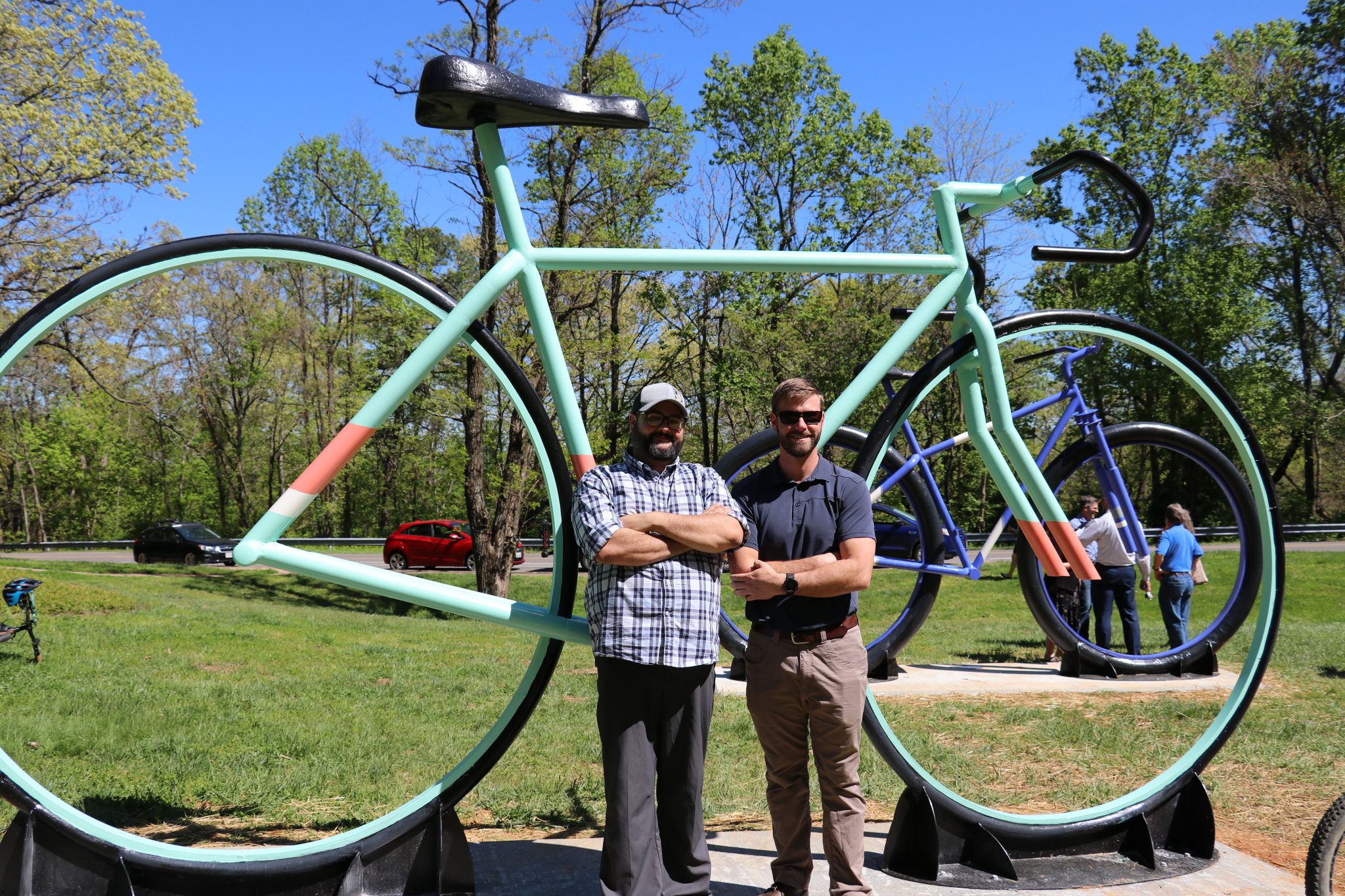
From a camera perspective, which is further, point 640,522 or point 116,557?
point 116,557

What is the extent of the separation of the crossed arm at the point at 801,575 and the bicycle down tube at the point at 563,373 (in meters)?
0.53

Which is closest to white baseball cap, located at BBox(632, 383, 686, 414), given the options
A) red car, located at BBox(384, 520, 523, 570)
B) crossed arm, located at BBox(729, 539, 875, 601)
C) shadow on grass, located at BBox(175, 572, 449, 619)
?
crossed arm, located at BBox(729, 539, 875, 601)

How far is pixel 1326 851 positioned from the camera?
2.80 meters

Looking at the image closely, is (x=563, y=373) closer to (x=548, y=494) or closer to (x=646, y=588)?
(x=548, y=494)

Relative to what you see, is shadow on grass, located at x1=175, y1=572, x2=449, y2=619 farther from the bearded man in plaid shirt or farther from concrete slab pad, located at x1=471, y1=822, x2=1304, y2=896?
the bearded man in plaid shirt

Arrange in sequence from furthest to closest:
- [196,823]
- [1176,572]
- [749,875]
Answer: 1. [1176,572]
2. [196,823]
3. [749,875]

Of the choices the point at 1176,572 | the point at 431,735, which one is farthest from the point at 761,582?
the point at 1176,572

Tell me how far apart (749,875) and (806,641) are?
3.39ft

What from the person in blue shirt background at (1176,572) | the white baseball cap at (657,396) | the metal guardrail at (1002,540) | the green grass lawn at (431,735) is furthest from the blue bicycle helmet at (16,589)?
the metal guardrail at (1002,540)

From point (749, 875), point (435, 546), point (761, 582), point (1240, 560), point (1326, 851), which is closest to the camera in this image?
point (1326, 851)

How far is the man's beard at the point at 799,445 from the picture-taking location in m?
3.12

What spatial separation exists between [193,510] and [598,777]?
840 inches

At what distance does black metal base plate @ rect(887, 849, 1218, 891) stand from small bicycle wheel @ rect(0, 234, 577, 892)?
1639 mm

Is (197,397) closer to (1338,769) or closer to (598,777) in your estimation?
(598,777)
